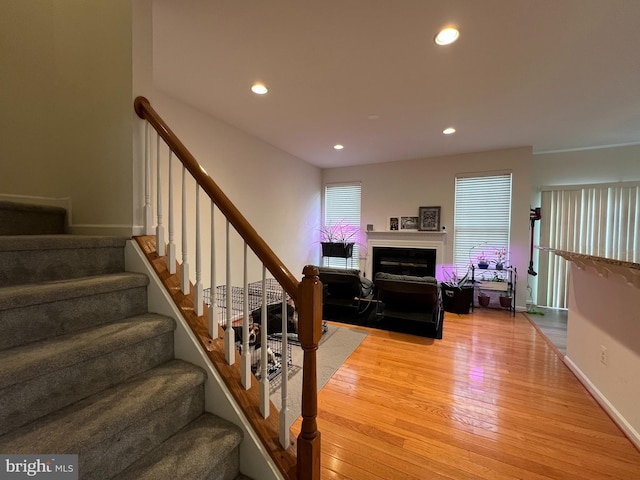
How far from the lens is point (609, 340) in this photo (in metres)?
2.00

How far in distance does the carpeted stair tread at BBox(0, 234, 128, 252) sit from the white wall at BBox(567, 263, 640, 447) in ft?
10.6

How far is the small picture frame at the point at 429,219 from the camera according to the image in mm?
5305

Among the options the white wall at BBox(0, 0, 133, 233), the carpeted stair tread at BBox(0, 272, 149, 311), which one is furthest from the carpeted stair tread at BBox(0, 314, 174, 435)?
the white wall at BBox(0, 0, 133, 233)

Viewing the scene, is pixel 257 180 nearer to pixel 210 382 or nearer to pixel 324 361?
pixel 324 361

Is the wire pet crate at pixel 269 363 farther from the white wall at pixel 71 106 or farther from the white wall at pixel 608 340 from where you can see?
the white wall at pixel 608 340

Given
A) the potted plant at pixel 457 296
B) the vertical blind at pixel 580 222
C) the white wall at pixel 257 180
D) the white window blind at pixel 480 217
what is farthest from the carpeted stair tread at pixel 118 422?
the vertical blind at pixel 580 222

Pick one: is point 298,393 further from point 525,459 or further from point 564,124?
point 564,124

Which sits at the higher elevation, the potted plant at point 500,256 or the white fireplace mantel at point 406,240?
the white fireplace mantel at point 406,240

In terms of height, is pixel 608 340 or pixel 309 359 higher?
pixel 309 359

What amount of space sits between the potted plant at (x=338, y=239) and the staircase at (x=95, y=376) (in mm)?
4493

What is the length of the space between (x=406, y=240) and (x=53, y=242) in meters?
5.22

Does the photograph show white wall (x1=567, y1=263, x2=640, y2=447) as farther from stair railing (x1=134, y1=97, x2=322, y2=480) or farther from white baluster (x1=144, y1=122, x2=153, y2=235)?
white baluster (x1=144, y1=122, x2=153, y2=235)

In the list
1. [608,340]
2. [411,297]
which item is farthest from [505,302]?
[608,340]

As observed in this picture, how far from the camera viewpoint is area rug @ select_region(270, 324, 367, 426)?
2078mm
